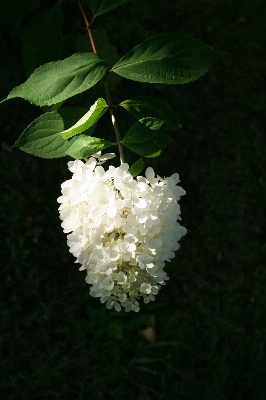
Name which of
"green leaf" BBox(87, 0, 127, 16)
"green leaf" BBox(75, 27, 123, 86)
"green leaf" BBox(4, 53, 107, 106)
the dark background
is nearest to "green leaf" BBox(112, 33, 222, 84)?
"green leaf" BBox(4, 53, 107, 106)

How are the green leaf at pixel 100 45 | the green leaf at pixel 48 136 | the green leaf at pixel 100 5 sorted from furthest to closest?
the green leaf at pixel 100 45 → the green leaf at pixel 100 5 → the green leaf at pixel 48 136

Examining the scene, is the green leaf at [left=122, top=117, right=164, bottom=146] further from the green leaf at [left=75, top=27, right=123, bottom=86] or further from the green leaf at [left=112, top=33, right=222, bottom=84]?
the green leaf at [left=75, top=27, right=123, bottom=86]

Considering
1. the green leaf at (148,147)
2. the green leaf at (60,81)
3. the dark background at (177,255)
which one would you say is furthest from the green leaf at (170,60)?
the dark background at (177,255)

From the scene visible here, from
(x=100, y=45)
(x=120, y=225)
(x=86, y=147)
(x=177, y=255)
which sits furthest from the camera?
(x=177, y=255)

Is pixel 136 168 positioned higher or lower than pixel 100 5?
lower

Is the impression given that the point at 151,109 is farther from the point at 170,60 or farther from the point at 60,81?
the point at 60,81

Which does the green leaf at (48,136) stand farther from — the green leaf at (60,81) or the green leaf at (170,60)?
the green leaf at (170,60)

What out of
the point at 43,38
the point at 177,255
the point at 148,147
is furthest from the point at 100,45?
the point at 177,255
